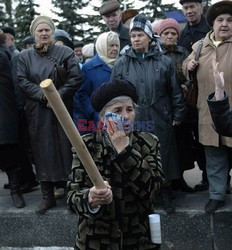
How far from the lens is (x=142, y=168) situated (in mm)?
2359

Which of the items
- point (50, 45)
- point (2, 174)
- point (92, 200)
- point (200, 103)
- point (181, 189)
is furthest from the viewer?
point (2, 174)

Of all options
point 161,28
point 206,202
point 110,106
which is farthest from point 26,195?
point 110,106

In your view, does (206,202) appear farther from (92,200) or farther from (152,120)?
(92,200)

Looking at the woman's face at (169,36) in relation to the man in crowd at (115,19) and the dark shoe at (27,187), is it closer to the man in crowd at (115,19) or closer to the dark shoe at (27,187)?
the man in crowd at (115,19)

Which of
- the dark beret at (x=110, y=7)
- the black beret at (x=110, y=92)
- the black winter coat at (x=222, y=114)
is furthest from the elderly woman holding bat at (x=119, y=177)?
the dark beret at (x=110, y=7)

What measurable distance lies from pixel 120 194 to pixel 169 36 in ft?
9.20

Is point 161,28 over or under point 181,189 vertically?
over

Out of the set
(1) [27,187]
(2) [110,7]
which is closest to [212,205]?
(1) [27,187]

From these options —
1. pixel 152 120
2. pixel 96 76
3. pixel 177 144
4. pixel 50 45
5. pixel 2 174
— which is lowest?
pixel 2 174

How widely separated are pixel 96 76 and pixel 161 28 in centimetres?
85

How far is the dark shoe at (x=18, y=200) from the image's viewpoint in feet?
15.9

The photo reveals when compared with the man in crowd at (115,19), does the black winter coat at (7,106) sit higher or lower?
lower

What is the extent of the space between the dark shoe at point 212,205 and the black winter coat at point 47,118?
4.58 ft

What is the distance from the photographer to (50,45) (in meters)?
4.75
